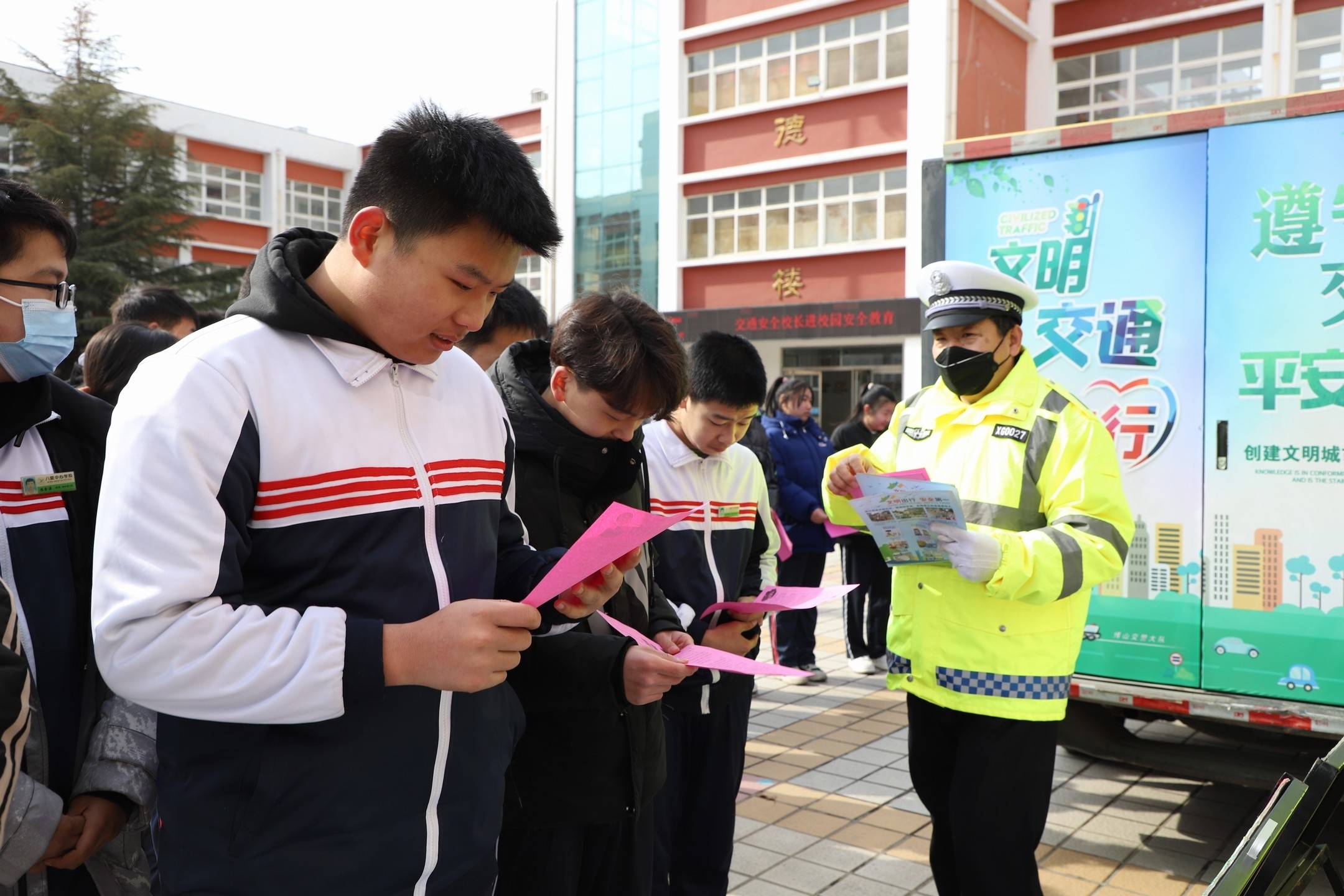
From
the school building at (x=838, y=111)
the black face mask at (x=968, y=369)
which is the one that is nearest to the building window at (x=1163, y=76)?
the school building at (x=838, y=111)

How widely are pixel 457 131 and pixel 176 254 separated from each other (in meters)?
24.4

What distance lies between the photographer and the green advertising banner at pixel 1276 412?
351 centimetres

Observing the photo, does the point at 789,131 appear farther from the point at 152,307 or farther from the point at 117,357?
the point at 117,357

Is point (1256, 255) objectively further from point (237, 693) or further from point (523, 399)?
point (237, 693)

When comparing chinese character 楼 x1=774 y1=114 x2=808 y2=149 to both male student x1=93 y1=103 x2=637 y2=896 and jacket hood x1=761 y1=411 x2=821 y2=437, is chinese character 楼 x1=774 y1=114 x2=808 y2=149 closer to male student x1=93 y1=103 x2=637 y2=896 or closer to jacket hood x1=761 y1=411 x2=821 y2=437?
jacket hood x1=761 y1=411 x2=821 y2=437

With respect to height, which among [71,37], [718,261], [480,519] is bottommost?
[480,519]

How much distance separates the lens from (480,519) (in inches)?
64.1

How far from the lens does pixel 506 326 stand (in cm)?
323

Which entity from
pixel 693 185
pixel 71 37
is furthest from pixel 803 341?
pixel 71 37

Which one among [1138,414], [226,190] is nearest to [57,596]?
[1138,414]

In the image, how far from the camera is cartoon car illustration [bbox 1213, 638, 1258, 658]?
369cm

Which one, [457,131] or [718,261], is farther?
[718,261]

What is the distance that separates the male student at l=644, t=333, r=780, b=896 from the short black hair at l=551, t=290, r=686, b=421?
716 mm

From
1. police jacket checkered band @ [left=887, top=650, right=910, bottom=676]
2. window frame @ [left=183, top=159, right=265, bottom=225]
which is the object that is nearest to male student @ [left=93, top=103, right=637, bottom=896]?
police jacket checkered band @ [left=887, top=650, right=910, bottom=676]
